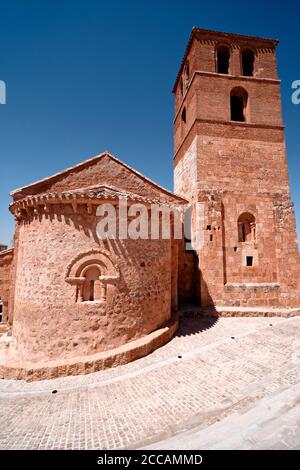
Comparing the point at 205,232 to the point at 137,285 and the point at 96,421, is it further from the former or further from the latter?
the point at 96,421

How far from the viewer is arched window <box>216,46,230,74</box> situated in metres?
15.3

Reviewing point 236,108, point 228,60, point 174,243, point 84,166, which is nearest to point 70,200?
point 84,166

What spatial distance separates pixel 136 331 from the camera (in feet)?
26.1

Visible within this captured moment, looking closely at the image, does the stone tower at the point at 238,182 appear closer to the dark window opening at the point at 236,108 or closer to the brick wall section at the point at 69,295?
the dark window opening at the point at 236,108

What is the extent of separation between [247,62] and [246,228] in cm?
1231

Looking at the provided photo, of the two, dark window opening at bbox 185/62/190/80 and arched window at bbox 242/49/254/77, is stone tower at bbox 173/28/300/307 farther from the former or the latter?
dark window opening at bbox 185/62/190/80

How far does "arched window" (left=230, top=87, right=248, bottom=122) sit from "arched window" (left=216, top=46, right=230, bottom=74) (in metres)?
1.75

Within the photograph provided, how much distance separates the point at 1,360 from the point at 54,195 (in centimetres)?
564

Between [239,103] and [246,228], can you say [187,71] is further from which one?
[246,228]

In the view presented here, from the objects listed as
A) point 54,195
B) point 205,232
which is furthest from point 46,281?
point 205,232

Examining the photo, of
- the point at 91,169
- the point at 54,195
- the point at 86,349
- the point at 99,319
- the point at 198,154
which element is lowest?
the point at 86,349

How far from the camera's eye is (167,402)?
5.24m

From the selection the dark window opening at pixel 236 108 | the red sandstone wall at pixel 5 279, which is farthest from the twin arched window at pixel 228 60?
the red sandstone wall at pixel 5 279
